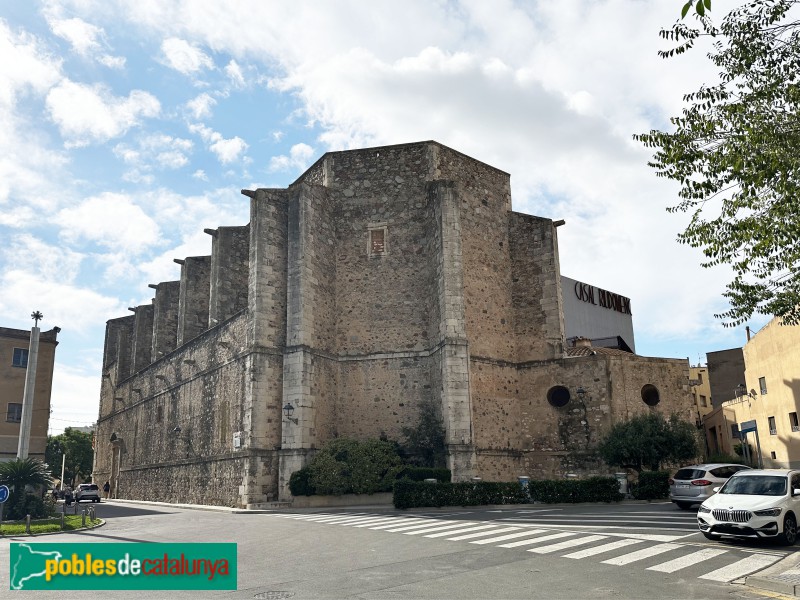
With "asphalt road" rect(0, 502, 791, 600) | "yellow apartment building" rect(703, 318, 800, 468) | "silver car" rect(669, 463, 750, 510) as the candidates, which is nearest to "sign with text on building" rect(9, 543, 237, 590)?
"asphalt road" rect(0, 502, 791, 600)

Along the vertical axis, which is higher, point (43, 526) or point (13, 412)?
point (13, 412)

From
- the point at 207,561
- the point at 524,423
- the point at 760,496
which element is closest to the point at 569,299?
the point at 524,423

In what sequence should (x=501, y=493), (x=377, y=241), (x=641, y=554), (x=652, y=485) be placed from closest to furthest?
(x=641, y=554), (x=501, y=493), (x=652, y=485), (x=377, y=241)

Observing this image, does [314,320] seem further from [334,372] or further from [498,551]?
[498,551]

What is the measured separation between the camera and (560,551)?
10.3m

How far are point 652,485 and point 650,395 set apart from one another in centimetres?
648

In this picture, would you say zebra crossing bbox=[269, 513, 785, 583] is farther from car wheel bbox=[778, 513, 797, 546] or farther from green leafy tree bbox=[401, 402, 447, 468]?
green leafy tree bbox=[401, 402, 447, 468]

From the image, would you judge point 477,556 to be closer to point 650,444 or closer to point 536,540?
point 536,540

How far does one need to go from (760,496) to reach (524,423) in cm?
1561

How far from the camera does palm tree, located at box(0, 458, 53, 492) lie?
20.0m

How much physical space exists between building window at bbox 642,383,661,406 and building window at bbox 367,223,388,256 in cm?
1230

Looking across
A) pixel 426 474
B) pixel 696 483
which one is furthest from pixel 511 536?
pixel 426 474

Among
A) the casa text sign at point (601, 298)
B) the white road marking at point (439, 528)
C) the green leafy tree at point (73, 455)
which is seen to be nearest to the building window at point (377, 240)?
the white road marking at point (439, 528)

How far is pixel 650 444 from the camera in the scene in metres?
22.9
